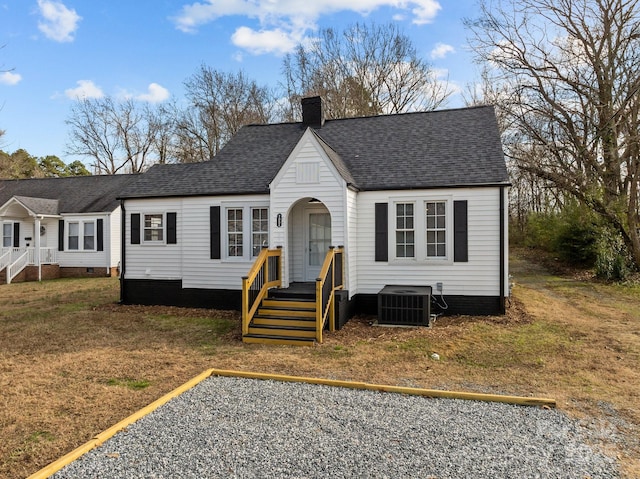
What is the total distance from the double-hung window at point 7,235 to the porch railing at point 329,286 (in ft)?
63.1

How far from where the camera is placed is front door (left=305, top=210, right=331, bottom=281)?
432 inches

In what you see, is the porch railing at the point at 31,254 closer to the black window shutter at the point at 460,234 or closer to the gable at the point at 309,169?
the gable at the point at 309,169

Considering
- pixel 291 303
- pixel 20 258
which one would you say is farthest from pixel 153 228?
pixel 20 258

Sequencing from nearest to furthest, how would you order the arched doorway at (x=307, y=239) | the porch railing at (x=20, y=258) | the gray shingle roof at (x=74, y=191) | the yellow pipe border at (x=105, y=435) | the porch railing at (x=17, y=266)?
the yellow pipe border at (x=105, y=435) → the arched doorway at (x=307, y=239) → the porch railing at (x=17, y=266) → the porch railing at (x=20, y=258) → the gray shingle roof at (x=74, y=191)

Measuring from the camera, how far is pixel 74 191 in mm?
21594

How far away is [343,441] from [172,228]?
369 inches

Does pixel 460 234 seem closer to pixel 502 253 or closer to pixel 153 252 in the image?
pixel 502 253

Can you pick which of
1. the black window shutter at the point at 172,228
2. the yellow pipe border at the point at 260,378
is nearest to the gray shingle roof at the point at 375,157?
the black window shutter at the point at 172,228

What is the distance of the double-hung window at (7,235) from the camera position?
2016cm

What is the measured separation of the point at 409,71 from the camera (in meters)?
25.8

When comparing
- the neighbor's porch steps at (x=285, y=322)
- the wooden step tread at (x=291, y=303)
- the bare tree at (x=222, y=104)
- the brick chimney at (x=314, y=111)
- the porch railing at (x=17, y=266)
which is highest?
the bare tree at (x=222, y=104)

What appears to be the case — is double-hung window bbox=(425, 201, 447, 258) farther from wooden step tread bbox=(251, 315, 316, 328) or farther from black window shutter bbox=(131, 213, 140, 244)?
black window shutter bbox=(131, 213, 140, 244)

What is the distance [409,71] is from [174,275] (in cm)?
2087

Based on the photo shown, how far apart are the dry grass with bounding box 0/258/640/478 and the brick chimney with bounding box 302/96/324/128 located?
686 cm
